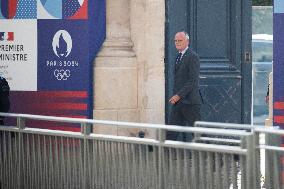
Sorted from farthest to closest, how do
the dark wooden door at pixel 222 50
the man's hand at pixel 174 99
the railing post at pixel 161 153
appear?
the dark wooden door at pixel 222 50 < the man's hand at pixel 174 99 < the railing post at pixel 161 153

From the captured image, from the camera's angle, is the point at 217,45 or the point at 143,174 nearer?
the point at 143,174

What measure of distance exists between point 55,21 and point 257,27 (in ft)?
40.4

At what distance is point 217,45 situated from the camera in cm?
1258

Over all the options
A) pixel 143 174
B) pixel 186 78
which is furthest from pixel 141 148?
pixel 186 78

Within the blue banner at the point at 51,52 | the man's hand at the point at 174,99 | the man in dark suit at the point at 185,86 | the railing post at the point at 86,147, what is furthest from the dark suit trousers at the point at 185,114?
the railing post at the point at 86,147

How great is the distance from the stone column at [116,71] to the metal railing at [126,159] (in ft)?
9.08

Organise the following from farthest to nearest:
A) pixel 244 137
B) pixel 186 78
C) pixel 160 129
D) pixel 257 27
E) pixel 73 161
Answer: pixel 257 27, pixel 186 78, pixel 73 161, pixel 160 129, pixel 244 137

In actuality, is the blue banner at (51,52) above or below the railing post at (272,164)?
above

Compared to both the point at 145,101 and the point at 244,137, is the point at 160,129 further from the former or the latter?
the point at 145,101

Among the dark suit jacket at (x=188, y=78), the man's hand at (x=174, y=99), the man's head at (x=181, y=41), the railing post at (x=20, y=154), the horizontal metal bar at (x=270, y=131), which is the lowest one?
the railing post at (x=20, y=154)

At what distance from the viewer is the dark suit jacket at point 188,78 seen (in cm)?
1117

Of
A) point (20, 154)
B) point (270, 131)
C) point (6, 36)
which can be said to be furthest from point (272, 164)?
point (6, 36)

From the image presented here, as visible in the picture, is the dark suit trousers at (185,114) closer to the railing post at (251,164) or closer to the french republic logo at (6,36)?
the french republic logo at (6,36)

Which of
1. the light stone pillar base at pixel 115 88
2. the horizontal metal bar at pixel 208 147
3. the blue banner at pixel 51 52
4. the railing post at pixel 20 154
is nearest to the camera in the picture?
the horizontal metal bar at pixel 208 147
